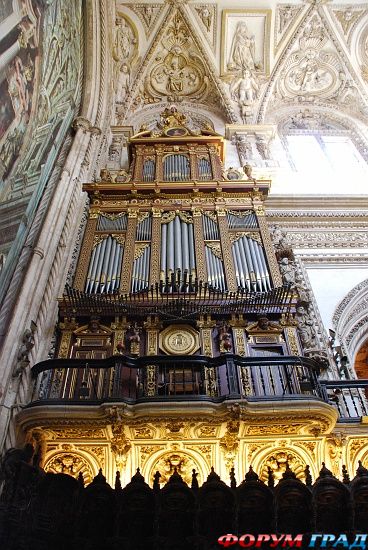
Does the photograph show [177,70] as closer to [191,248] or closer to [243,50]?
[243,50]

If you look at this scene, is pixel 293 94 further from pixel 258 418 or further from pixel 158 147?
pixel 258 418

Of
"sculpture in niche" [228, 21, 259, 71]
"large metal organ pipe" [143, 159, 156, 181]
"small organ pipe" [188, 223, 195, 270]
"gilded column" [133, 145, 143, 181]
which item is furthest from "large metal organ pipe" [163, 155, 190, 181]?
"sculpture in niche" [228, 21, 259, 71]

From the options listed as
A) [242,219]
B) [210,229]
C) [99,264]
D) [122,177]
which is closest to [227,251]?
[210,229]

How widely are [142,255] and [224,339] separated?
283 cm

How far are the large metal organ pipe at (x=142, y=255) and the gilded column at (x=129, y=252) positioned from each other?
0.28ft

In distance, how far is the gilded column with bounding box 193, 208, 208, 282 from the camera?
961cm

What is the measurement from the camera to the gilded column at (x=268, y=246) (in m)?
9.52

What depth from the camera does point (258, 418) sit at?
6.65m

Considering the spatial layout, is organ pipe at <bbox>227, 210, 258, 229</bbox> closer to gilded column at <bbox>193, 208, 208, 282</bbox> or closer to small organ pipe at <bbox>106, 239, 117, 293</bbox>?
gilded column at <bbox>193, 208, 208, 282</bbox>

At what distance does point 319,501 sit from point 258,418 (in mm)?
1245

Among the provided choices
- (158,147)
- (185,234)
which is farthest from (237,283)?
(158,147)

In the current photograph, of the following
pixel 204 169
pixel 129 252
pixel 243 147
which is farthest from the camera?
pixel 243 147

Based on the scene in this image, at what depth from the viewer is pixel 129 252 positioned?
33.3 ft

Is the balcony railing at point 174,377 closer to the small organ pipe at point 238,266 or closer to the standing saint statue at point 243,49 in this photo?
the small organ pipe at point 238,266
